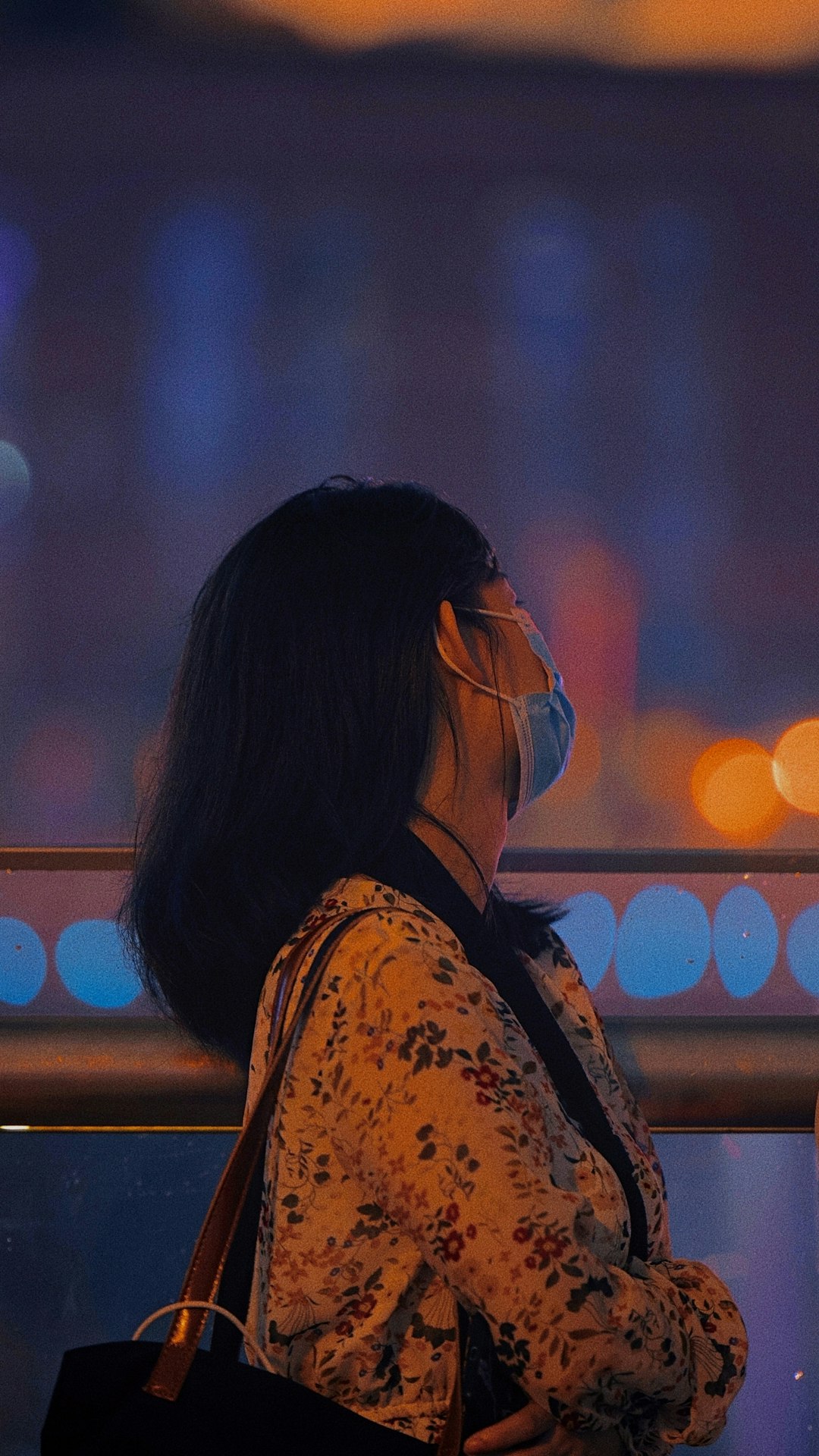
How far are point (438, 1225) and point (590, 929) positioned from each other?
3.22ft

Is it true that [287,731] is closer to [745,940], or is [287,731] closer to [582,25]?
[745,940]

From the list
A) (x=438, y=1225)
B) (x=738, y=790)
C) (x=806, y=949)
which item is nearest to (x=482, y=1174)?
(x=438, y=1225)

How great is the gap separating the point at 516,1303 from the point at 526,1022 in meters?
0.28

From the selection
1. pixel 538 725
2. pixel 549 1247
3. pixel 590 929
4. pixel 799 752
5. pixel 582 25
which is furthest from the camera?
pixel 799 752

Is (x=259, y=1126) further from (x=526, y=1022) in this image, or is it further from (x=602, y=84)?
(x=602, y=84)

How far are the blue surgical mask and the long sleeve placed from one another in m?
0.28

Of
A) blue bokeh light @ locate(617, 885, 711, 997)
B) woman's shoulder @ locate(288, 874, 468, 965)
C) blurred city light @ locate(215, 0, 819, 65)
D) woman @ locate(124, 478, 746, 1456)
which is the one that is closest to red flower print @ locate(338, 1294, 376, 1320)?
woman @ locate(124, 478, 746, 1456)

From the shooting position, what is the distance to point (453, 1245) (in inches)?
31.2

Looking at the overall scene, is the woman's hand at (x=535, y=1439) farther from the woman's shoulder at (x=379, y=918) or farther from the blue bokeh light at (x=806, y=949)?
the blue bokeh light at (x=806, y=949)

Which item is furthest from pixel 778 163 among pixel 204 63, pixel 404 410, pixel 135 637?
pixel 135 637

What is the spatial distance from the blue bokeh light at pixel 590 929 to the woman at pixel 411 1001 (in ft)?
1.41

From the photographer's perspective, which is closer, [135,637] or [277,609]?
[277,609]

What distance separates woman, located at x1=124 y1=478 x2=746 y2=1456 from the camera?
2.64ft

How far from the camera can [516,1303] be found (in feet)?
2.56
